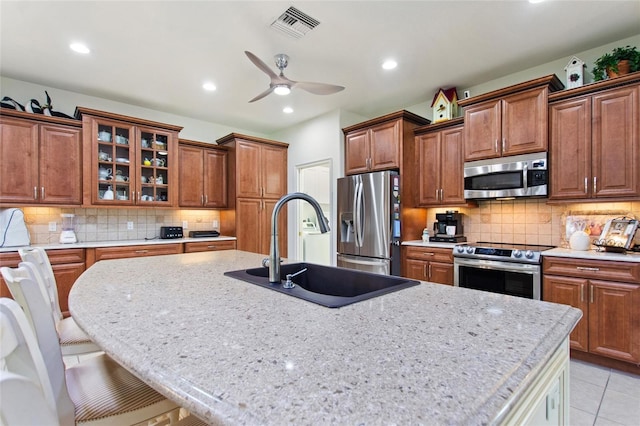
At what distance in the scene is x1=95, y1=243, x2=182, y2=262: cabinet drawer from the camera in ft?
11.6

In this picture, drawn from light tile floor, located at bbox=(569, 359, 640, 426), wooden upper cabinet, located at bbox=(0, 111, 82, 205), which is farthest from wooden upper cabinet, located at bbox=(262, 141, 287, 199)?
light tile floor, located at bbox=(569, 359, 640, 426)

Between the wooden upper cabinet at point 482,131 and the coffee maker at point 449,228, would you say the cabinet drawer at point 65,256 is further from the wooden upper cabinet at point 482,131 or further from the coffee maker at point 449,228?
the wooden upper cabinet at point 482,131

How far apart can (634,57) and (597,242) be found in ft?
5.06

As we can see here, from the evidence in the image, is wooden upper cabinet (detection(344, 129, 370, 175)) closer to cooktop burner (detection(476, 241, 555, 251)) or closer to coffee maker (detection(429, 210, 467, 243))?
coffee maker (detection(429, 210, 467, 243))

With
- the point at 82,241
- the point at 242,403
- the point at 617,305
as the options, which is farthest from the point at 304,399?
the point at 82,241

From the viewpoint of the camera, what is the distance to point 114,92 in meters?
3.81

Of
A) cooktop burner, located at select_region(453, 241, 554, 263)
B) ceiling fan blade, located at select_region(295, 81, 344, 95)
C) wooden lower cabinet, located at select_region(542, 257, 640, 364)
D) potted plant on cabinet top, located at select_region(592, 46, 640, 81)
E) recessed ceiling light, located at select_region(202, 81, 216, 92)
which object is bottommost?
wooden lower cabinet, located at select_region(542, 257, 640, 364)

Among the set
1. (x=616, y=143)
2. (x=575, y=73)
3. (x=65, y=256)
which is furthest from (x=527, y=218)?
(x=65, y=256)

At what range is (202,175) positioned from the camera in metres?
4.70

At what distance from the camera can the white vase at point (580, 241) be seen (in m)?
2.76

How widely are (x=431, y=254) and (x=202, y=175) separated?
135 inches

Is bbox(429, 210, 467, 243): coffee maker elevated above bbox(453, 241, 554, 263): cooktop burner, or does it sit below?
above

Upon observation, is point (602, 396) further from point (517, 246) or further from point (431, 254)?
point (431, 254)

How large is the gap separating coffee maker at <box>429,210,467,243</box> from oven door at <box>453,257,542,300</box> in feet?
1.46
